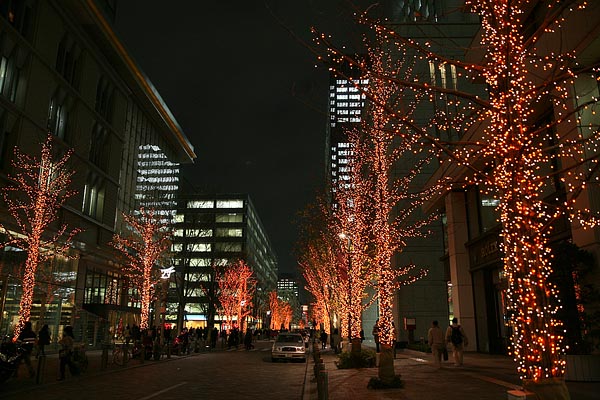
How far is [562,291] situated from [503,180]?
761cm

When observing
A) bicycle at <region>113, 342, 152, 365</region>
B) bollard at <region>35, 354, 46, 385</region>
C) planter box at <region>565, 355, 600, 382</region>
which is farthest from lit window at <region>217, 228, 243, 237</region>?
planter box at <region>565, 355, 600, 382</region>

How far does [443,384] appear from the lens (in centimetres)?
1241

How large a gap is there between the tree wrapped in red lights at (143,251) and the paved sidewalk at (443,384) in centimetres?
1354

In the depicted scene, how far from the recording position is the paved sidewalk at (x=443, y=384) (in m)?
10.5

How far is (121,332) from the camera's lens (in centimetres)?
3966

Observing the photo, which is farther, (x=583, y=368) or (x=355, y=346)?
(x=355, y=346)

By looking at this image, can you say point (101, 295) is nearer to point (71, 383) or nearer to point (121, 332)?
point (121, 332)

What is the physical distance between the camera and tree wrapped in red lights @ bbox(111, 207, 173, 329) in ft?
90.0

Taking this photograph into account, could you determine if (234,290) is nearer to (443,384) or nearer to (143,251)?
(143,251)

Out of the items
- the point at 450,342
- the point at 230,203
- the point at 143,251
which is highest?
the point at 230,203

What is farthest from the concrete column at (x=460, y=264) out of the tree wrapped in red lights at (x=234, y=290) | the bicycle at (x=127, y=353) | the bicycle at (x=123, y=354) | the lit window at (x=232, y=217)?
the lit window at (x=232, y=217)

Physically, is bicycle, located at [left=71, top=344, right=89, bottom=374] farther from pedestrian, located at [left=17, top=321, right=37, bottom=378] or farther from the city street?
pedestrian, located at [left=17, top=321, right=37, bottom=378]

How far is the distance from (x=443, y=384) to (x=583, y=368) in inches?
133

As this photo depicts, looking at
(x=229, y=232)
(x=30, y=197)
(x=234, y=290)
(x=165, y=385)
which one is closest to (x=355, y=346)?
(x=165, y=385)
